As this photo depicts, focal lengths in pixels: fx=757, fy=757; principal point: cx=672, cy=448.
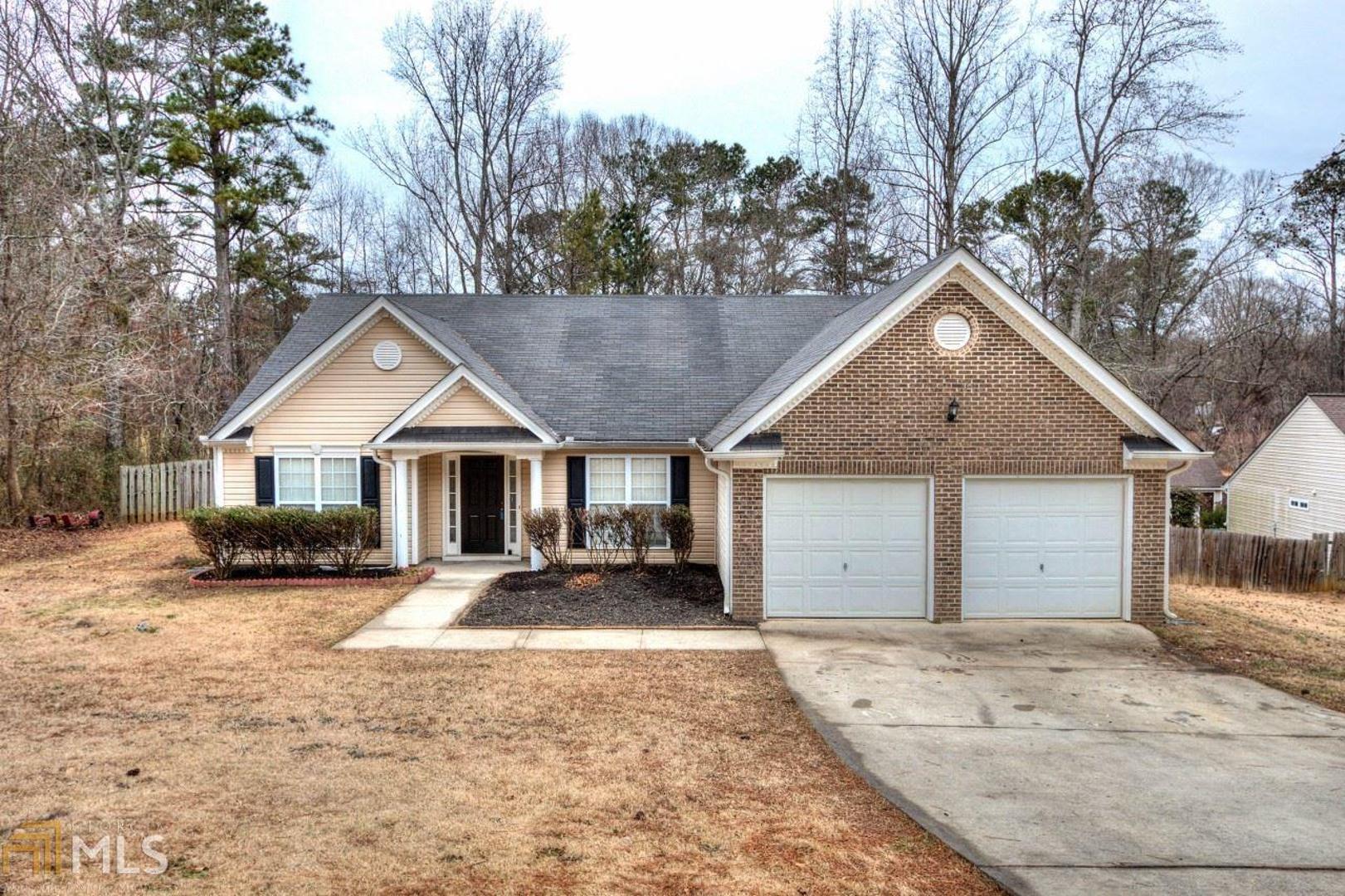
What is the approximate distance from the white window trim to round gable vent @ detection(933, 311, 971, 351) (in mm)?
10544

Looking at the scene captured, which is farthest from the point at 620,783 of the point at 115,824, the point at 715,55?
the point at 715,55

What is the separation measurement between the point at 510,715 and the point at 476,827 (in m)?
2.09

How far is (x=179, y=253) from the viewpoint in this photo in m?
24.0

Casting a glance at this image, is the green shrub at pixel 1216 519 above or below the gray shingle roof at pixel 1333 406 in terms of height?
below

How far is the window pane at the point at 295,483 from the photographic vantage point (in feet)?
47.2

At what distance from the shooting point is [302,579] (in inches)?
513

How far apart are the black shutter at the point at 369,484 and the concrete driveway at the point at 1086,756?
27.4ft

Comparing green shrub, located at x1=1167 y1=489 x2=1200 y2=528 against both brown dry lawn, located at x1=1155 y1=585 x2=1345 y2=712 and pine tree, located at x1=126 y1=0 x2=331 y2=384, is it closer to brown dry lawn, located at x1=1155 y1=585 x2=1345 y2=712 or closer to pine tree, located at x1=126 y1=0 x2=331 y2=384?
brown dry lawn, located at x1=1155 y1=585 x2=1345 y2=712

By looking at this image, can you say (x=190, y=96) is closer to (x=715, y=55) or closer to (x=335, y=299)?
(x=335, y=299)

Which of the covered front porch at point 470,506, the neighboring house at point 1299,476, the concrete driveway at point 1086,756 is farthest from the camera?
the neighboring house at point 1299,476

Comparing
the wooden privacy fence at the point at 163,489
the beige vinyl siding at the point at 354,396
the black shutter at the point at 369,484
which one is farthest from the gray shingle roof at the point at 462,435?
the wooden privacy fence at the point at 163,489

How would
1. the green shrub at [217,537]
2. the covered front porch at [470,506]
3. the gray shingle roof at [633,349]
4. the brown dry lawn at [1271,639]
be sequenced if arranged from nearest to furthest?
the brown dry lawn at [1271,639], the green shrub at [217,537], the gray shingle roof at [633,349], the covered front porch at [470,506]

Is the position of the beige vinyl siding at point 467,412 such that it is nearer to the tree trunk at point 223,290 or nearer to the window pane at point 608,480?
the window pane at point 608,480

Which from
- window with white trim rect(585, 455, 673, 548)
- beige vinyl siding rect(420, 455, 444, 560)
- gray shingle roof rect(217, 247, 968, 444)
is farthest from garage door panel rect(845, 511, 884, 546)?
beige vinyl siding rect(420, 455, 444, 560)
